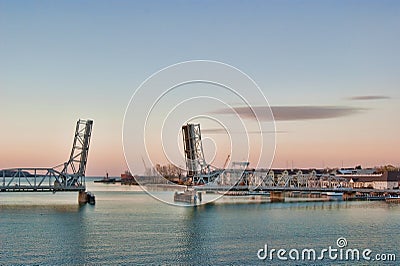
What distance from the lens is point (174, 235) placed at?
24.2m

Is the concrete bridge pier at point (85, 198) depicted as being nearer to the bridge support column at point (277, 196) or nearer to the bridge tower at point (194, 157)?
the bridge tower at point (194, 157)

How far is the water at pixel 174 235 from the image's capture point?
18.8m

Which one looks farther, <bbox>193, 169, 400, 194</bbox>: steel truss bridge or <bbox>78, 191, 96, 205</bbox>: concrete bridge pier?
<bbox>193, 169, 400, 194</bbox>: steel truss bridge

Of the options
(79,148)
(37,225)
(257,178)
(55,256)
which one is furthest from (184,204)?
(55,256)

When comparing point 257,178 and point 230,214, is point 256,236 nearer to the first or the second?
point 230,214

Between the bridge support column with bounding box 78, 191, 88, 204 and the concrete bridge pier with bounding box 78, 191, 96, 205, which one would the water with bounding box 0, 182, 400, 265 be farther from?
the bridge support column with bounding box 78, 191, 88, 204

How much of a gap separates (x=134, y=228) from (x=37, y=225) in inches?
176

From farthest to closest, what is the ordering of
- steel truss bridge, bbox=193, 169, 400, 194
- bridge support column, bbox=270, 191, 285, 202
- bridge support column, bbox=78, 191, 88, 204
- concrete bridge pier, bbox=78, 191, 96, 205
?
bridge support column, bbox=270, 191, 285, 202
steel truss bridge, bbox=193, 169, 400, 194
bridge support column, bbox=78, 191, 88, 204
concrete bridge pier, bbox=78, 191, 96, 205

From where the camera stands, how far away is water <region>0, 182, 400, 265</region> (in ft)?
61.5

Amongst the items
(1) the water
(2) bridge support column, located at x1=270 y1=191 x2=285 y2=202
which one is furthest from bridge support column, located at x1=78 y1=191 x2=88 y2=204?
(2) bridge support column, located at x1=270 y1=191 x2=285 y2=202

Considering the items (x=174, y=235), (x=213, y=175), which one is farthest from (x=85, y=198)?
(x=174, y=235)

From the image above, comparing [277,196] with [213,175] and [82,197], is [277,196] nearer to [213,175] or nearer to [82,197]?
[213,175]

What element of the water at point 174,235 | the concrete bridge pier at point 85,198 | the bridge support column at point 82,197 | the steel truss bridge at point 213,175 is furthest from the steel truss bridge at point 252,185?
the water at point 174,235

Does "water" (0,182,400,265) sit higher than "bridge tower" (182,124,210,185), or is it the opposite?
"bridge tower" (182,124,210,185)
